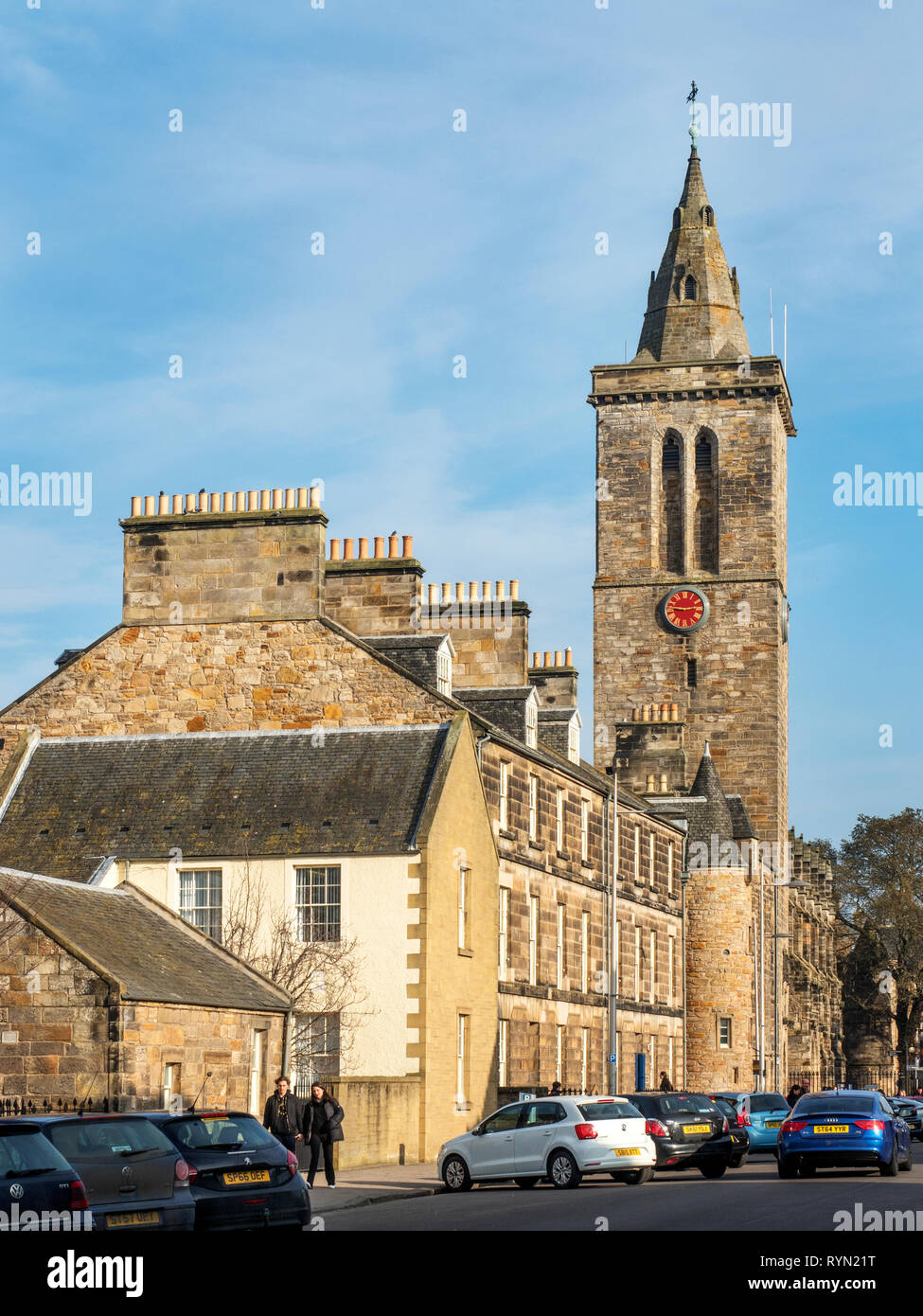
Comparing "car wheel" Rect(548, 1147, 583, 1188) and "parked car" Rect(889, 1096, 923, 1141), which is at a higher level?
"car wheel" Rect(548, 1147, 583, 1188)

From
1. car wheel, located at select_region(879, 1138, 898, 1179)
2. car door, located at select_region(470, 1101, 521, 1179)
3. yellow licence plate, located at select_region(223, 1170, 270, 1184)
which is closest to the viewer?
yellow licence plate, located at select_region(223, 1170, 270, 1184)

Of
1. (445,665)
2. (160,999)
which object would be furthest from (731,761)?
(160,999)

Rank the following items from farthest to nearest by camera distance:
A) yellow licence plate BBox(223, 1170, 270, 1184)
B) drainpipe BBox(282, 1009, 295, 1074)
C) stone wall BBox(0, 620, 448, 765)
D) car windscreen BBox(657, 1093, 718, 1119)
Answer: stone wall BBox(0, 620, 448, 765) → drainpipe BBox(282, 1009, 295, 1074) → car windscreen BBox(657, 1093, 718, 1119) → yellow licence plate BBox(223, 1170, 270, 1184)

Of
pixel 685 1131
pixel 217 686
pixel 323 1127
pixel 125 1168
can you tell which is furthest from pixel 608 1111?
pixel 217 686

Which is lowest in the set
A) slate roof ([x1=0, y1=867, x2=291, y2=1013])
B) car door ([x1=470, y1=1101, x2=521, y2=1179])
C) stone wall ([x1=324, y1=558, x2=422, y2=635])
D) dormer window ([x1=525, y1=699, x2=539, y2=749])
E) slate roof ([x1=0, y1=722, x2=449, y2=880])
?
car door ([x1=470, y1=1101, x2=521, y2=1179])

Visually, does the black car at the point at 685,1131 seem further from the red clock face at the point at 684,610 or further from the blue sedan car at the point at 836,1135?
the red clock face at the point at 684,610

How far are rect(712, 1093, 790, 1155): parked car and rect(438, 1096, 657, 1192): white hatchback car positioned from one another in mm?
12122

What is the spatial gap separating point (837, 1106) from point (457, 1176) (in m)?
5.74

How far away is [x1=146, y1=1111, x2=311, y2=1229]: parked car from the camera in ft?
58.4

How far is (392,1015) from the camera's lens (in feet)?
118

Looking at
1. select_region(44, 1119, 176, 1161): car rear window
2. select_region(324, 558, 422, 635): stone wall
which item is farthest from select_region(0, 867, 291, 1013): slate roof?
select_region(324, 558, 422, 635): stone wall

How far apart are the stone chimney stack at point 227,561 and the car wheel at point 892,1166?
53.2ft

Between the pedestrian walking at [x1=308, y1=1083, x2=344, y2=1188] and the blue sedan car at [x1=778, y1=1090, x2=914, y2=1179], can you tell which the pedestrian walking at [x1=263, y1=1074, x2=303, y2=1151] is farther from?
the blue sedan car at [x1=778, y1=1090, x2=914, y2=1179]
